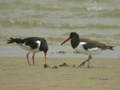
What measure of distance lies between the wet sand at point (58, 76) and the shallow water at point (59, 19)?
3.16 metres

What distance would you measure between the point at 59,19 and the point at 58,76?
11585 millimetres

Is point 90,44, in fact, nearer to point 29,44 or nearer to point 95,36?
point 29,44

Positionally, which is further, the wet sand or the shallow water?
the shallow water

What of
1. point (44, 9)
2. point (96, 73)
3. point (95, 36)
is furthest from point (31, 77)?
point (44, 9)

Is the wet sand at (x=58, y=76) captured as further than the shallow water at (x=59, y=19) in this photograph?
No

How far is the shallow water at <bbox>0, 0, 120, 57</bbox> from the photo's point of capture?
16531 millimetres

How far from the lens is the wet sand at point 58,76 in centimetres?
733

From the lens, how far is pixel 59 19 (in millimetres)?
19906

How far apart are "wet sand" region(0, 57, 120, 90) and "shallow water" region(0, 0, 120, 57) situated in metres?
3.16

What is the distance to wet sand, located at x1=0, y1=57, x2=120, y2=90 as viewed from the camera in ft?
24.0

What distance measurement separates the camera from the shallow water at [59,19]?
16.5 meters

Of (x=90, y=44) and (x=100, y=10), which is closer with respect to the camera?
(x=90, y=44)

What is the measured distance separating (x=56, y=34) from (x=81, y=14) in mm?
4336

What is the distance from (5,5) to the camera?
22641 millimetres
